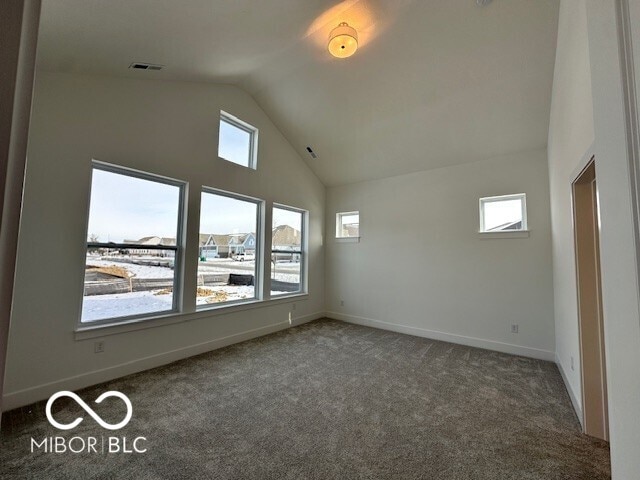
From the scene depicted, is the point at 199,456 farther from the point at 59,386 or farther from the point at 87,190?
the point at 87,190

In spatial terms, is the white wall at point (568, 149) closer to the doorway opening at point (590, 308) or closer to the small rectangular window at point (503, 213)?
the doorway opening at point (590, 308)

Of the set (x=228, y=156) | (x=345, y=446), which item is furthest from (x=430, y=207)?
(x=345, y=446)

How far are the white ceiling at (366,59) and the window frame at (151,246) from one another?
948mm

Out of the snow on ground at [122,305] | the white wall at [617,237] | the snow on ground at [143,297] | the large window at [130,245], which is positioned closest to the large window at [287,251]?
the snow on ground at [143,297]

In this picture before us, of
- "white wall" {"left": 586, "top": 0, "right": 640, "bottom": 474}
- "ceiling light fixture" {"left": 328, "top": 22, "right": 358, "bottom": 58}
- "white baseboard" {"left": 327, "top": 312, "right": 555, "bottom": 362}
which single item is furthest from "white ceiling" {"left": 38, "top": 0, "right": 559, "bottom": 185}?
"white wall" {"left": 586, "top": 0, "right": 640, "bottom": 474}

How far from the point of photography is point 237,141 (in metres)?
4.34

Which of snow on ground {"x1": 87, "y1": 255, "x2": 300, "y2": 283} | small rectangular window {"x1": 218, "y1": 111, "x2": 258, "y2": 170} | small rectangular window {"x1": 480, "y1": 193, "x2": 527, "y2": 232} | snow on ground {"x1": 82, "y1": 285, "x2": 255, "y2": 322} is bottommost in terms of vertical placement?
snow on ground {"x1": 82, "y1": 285, "x2": 255, "y2": 322}

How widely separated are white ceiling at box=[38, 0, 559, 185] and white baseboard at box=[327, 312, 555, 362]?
2598 mm

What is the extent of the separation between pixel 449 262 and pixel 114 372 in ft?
14.4

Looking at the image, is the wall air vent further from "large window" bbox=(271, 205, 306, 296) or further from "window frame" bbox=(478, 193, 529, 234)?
"window frame" bbox=(478, 193, 529, 234)

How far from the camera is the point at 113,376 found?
9.47 feet

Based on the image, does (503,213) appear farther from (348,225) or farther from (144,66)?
(144,66)

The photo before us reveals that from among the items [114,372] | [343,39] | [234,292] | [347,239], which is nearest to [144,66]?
[343,39]

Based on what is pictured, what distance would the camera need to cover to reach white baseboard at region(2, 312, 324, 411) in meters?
2.40
